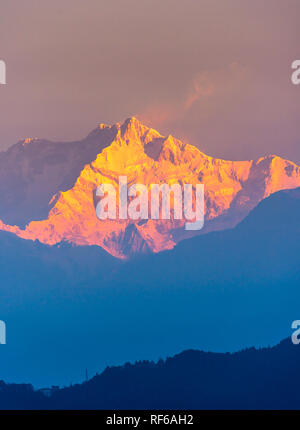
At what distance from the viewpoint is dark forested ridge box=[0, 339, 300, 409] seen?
2855 centimetres

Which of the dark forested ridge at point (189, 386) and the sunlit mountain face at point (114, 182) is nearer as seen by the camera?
the dark forested ridge at point (189, 386)

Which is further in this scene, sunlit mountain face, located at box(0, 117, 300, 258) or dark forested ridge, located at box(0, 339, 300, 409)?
sunlit mountain face, located at box(0, 117, 300, 258)

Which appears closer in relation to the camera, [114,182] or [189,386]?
[189,386]

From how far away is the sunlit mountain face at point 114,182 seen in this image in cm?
2945

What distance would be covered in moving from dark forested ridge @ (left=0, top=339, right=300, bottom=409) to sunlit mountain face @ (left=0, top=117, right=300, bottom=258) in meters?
4.32

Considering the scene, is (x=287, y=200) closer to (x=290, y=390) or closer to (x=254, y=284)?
(x=254, y=284)

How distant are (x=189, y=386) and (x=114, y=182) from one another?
25.3ft

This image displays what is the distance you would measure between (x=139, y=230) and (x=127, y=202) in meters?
1.09

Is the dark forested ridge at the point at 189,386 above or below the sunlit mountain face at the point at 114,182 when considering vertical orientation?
below

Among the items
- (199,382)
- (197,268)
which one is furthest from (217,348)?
(197,268)

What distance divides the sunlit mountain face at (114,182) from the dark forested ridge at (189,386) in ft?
14.2

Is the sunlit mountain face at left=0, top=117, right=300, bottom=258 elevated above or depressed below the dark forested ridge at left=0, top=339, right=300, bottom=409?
above

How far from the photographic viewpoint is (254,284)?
3003 centimetres

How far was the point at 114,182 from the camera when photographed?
1181 inches
